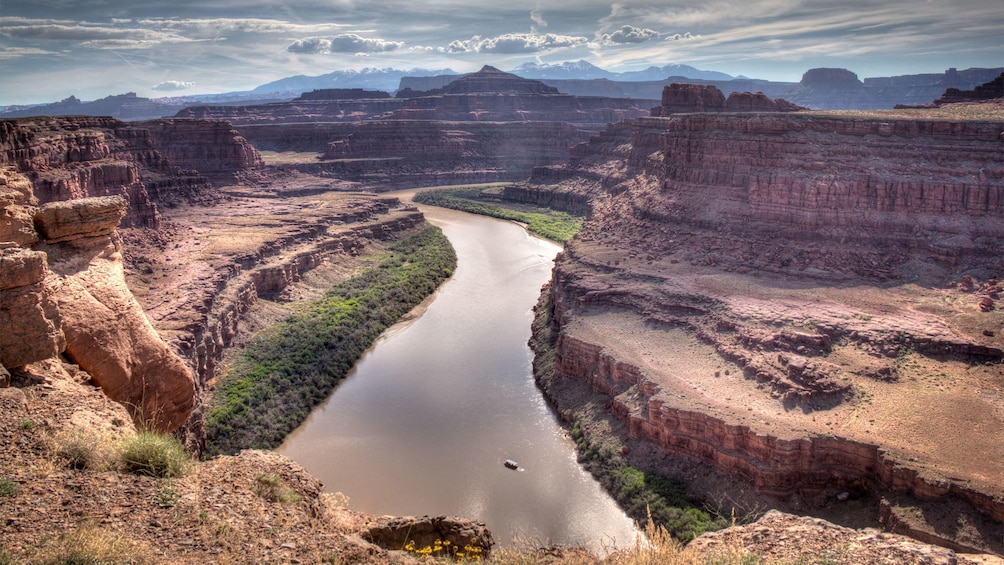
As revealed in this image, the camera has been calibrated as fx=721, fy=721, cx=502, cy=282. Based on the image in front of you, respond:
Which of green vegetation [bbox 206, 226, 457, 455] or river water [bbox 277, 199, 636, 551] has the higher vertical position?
green vegetation [bbox 206, 226, 457, 455]

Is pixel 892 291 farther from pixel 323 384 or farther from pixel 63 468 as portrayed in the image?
pixel 63 468

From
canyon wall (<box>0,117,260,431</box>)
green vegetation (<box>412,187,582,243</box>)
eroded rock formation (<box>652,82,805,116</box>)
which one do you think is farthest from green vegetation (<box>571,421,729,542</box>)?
eroded rock formation (<box>652,82,805,116</box>)

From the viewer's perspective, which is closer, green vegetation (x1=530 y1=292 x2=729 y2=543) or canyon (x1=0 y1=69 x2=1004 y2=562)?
canyon (x1=0 y1=69 x2=1004 y2=562)

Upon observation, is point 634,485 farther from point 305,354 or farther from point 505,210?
point 505,210

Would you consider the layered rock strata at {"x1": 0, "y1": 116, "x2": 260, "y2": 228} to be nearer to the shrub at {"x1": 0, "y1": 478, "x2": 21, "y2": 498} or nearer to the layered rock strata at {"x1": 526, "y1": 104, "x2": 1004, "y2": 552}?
the shrub at {"x1": 0, "y1": 478, "x2": 21, "y2": 498}

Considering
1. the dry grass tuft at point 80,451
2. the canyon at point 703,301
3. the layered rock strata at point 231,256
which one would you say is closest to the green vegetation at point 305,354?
the canyon at point 703,301

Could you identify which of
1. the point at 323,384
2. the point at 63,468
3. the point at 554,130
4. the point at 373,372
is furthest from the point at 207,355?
the point at 554,130

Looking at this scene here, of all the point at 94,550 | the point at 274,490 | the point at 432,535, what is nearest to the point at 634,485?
the point at 432,535
